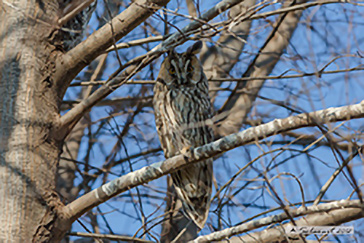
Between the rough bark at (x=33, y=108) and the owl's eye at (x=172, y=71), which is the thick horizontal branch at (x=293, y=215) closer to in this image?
the rough bark at (x=33, y=108)

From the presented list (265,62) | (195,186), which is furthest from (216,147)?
(265,62)

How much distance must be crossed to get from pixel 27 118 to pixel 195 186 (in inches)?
57.5

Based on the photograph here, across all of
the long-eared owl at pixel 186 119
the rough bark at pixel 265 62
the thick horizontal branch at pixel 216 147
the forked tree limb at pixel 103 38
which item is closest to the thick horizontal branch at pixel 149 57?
the forked tree limb at pixel 103 38

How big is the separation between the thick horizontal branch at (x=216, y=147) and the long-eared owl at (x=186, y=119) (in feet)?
3.71

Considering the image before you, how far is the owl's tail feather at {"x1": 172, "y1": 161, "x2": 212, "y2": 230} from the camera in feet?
12.4

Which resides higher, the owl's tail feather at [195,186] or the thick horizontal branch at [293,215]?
the owl's tail feather at [195,186]

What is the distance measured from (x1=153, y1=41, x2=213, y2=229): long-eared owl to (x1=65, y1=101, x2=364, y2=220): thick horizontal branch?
3.71 feet

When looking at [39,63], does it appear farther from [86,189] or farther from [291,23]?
[291,23]

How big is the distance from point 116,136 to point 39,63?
1.60 metres

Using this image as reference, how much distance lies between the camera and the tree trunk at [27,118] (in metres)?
2.67

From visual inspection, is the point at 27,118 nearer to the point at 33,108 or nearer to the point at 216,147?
the point at 33,108

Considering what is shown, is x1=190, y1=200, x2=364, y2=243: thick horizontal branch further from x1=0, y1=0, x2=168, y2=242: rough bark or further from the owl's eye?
the owl's eye

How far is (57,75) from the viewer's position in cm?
297

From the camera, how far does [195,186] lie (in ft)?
12.6
